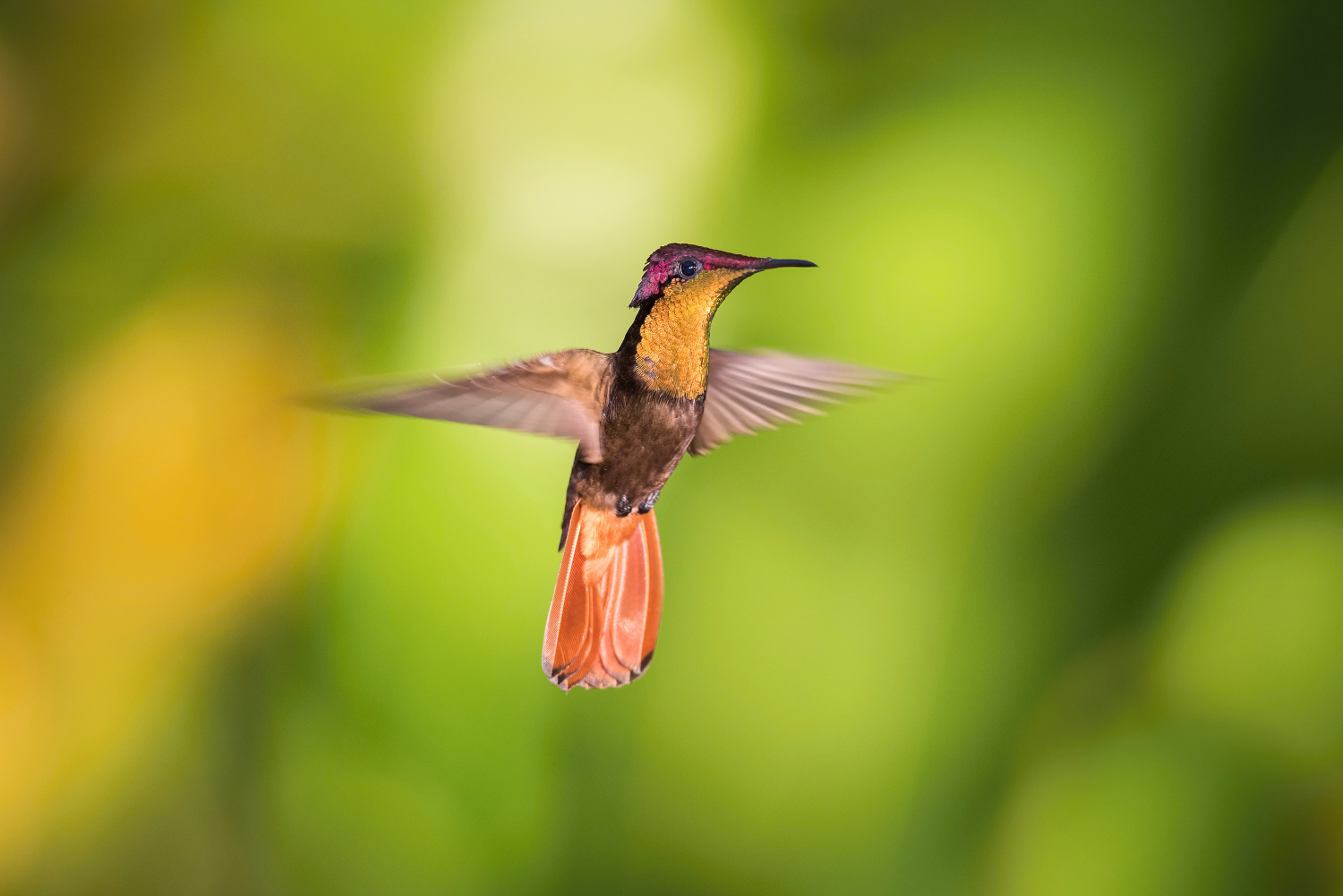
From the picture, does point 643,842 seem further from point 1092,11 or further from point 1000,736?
point 1092,11

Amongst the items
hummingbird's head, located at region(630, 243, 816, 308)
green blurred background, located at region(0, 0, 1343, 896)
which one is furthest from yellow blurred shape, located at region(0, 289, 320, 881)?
hummingbird's head, located at region(630, 243, 816, 308)

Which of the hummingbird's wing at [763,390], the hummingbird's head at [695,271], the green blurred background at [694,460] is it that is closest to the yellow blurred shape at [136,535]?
the green blurred background at [694,460]

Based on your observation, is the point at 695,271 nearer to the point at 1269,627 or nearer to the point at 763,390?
the point at 763,390

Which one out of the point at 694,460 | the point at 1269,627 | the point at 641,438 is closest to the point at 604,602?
the point at 641,438

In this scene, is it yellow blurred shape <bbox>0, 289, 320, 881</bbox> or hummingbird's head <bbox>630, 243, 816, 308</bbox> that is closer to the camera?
hummingbird's head <bbox>630, 243, 816, 308</bbox>

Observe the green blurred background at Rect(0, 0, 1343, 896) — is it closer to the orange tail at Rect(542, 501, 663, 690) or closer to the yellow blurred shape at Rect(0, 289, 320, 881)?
the yellow blurred shape at Rect(0, 289, 320, 881)

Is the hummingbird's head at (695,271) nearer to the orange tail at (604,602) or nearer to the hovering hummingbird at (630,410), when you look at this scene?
the hovering hummingbird at (630,410)
